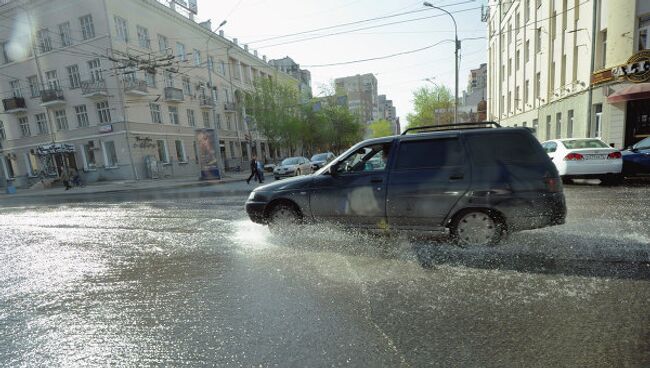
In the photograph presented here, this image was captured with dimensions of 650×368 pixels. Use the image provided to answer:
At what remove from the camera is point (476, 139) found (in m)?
4.59

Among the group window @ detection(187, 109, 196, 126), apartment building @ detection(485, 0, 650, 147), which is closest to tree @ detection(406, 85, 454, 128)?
apartment building @ detection(485, 0, 650, 147)

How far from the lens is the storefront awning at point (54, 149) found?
82.4 ft

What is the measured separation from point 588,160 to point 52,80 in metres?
38.8

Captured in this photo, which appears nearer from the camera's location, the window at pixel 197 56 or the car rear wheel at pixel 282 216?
the car rear wheel at pixel 282 216

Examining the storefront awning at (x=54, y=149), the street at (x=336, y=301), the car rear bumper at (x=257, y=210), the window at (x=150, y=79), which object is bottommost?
the street at (x=336, y=301)

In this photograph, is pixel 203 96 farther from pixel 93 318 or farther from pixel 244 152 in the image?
pixel 93 318

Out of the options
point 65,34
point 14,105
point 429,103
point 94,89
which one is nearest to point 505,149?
point 94,89

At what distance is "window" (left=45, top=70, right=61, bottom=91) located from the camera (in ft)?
92.3

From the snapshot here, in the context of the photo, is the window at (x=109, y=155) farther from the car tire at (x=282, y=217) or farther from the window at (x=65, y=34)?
the car tire at (x=282, y=217)

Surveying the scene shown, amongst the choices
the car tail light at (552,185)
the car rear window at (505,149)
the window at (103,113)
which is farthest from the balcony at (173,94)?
the car tail light at (552,185)

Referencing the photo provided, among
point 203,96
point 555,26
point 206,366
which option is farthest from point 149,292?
point 203,96

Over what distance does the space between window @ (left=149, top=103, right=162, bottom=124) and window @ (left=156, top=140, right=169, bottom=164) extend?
196 centimetres

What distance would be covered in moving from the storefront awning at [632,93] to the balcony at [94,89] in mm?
33761

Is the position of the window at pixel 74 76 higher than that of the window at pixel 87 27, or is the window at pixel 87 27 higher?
the window at pixel 87 27
